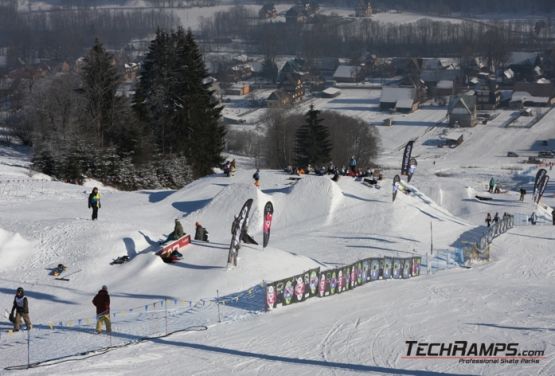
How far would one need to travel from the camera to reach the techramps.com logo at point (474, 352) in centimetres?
1934

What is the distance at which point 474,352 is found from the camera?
19.9 meters

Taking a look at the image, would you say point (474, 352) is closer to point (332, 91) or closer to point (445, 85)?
point (332, 91)

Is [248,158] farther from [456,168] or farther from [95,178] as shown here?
[95,178]

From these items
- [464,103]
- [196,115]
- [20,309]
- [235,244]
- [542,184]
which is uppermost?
[235,244]

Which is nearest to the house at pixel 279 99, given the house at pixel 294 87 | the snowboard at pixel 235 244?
the house at pixel 294 87

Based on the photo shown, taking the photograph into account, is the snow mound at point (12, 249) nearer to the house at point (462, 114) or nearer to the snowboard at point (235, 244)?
the snowboard at point (235, 244)

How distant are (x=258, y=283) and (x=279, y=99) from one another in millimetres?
94737

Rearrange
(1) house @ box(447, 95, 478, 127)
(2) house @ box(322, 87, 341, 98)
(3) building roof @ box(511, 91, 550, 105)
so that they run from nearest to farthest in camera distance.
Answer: (1) house @ box(447, 95, 478, 127) < (3) building roof @ box(511, 91, 550, 105) < (2) house @ box(322, 87, 341, 98)

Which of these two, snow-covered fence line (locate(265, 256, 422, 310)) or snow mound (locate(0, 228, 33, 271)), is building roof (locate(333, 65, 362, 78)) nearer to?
snow-covered fence line (locate(265, 256, 422, 310))

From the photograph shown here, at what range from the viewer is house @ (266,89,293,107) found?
11670 cm

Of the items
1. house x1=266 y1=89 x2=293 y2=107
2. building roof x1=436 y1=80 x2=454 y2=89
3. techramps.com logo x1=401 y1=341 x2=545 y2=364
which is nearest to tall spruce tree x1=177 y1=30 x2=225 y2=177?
techramps.com logo x1=401 y1=341 x2=545 y2=364

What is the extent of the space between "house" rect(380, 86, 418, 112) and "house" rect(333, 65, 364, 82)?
21.9m

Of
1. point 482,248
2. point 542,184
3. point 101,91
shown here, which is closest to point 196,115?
point 101,91

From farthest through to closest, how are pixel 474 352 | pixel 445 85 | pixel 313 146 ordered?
Result: pixel 445 85 < pixel 313 146 < pixel 474 352
